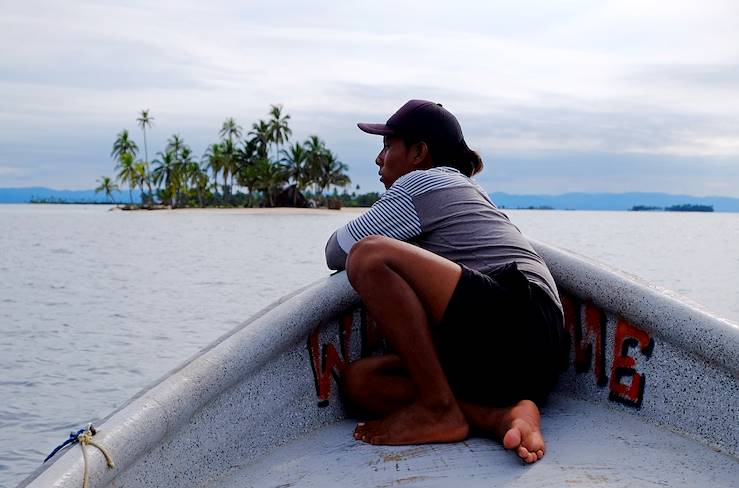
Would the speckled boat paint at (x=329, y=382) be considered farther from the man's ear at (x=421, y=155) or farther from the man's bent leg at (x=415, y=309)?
the man's ear at (x=421, y=155)

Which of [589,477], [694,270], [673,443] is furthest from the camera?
[694,270]

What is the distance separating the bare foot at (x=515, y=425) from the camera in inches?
78.7

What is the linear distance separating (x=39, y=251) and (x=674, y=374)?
2357 cm

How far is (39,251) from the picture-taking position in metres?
23.0

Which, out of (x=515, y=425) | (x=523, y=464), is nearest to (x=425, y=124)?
(x=515, y=425)

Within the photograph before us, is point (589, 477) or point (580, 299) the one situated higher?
point (580, 299)

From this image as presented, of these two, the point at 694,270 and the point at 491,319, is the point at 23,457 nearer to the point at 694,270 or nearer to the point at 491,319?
the point at 491,319

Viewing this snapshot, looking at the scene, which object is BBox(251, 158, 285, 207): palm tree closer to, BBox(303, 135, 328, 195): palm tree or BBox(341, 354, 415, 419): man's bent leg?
BBox(303, 135, 328, 195): palm tree

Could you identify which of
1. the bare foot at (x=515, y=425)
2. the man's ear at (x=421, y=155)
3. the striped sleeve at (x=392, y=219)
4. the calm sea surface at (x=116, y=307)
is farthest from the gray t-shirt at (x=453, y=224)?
the calm sea surface at (x=116, y=307)

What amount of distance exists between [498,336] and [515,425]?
0.84ft

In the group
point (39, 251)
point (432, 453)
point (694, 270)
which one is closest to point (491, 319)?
point (432, 453)

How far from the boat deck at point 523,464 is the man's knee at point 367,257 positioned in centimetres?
54

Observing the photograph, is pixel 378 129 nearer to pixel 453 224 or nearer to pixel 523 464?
pixel 453 224

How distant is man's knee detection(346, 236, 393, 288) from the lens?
2045 millimetres
